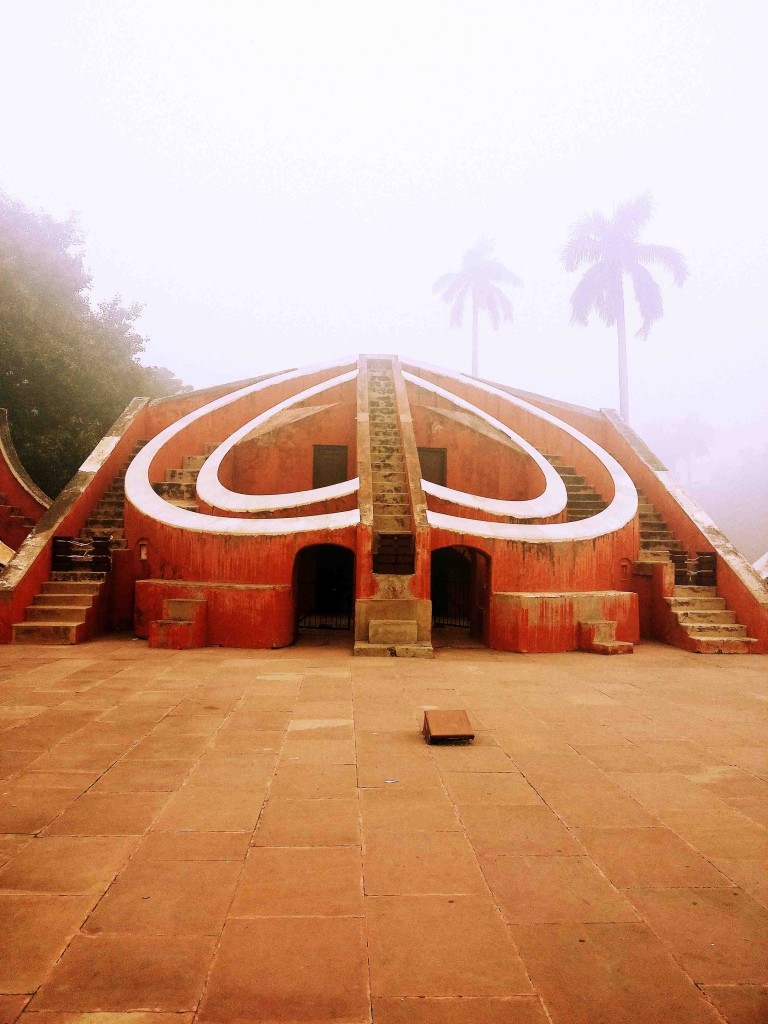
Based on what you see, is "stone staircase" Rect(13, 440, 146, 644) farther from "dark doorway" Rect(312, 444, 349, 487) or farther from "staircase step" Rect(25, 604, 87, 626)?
"dark doorway" Rect(312, 444, 349, 487)

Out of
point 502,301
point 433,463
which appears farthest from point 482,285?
point 433,463

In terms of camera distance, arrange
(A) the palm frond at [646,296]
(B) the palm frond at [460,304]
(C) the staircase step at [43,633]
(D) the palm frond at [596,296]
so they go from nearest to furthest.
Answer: (C) the staircase step at [43,633], (A) the palm frond at [646,296], (D) the palm frond at [596,296], (B) the palm frond at [460,304]

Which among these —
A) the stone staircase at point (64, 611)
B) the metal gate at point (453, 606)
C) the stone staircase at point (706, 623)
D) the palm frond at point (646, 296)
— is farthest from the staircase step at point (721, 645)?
the palm frond at point (646, 296)

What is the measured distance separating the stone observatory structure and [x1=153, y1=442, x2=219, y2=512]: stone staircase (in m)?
0.03

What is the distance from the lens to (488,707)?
4.53 metres

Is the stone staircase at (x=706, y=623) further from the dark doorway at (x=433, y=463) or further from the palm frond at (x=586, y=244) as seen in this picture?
the palm frond at (x=586, y=244)

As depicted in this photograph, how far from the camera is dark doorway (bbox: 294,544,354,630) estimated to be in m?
9.98

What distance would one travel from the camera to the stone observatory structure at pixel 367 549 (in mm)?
6828

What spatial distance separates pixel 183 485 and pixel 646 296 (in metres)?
17.1

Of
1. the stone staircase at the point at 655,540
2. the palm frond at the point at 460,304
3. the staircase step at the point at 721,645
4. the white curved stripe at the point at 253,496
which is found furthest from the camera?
the palm frond at the point at 460,304

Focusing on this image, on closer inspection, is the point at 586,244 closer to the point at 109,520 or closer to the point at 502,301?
the point at 502,301

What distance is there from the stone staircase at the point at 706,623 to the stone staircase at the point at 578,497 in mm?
1994

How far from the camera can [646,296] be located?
65.1ft

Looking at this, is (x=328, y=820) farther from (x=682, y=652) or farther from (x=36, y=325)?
(x=36, y=325)
